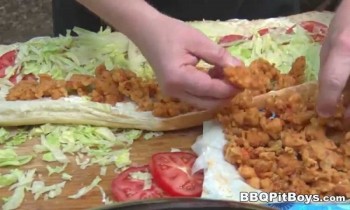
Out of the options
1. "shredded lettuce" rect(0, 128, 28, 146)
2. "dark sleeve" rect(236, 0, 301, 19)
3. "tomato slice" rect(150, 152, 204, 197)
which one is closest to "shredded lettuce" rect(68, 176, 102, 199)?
"tomato slice" rect(150, 152, 204, 197)

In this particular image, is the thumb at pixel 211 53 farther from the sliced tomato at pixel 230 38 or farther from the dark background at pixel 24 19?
the dark background at pixel 24 19

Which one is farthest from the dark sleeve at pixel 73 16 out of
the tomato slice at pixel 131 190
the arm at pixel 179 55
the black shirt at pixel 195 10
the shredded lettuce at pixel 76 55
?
the tomato slice at pixel 131 190

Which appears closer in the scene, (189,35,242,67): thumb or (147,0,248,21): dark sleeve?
(189,35,242,67): thumb

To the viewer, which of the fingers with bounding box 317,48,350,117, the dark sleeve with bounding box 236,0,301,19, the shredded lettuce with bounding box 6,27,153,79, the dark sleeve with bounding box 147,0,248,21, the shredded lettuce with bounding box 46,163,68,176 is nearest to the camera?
the fingers with bounding box 317,48,350,117

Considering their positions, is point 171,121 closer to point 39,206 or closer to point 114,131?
point 114,131

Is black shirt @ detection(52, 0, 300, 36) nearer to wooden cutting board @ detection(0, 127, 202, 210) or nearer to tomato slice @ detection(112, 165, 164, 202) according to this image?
wooden cutting board @ detection(0, 127, 202, 210)

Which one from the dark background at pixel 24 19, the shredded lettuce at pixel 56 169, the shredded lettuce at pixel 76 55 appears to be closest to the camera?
the shredded lettuce at pixel 56 169
